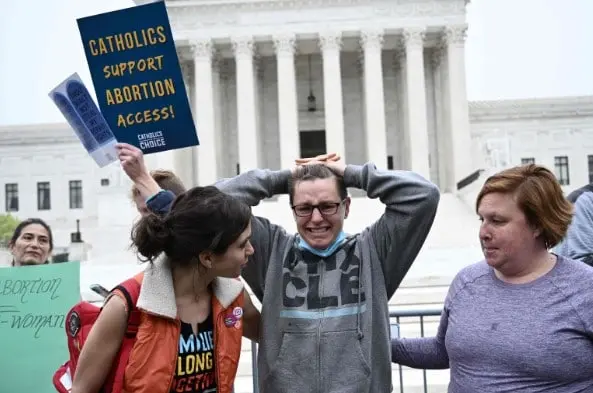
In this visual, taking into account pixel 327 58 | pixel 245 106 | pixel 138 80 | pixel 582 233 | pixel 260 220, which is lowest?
pixel 582 233

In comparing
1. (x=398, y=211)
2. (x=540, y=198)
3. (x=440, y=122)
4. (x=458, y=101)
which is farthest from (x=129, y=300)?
(x=440, y=122)

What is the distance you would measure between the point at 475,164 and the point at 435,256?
2842 cm

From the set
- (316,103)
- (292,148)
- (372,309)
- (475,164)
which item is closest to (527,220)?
(372,309)

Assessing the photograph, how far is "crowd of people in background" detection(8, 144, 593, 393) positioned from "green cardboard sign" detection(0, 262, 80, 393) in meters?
2.11

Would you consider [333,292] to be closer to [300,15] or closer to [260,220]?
[260,220]

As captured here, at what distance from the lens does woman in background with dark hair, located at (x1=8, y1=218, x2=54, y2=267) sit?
5.57 meters

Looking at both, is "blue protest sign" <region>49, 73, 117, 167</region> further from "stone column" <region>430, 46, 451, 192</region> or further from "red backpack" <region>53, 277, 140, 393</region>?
"stone column" <region>430, 46, 451, 192</region>

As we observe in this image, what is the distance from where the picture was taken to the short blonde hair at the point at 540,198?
2998mm

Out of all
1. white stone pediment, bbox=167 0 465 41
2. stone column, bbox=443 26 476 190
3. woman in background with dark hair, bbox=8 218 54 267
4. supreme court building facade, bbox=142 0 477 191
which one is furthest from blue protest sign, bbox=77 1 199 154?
stone column, bbox=443 26 476 190

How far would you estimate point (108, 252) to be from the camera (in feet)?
106

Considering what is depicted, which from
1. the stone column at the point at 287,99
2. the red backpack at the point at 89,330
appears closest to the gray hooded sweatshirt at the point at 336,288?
the red backpack at the point at 89,330

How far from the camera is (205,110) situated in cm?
3853

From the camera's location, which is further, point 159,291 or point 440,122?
point 440,122

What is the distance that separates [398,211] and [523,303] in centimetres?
83
